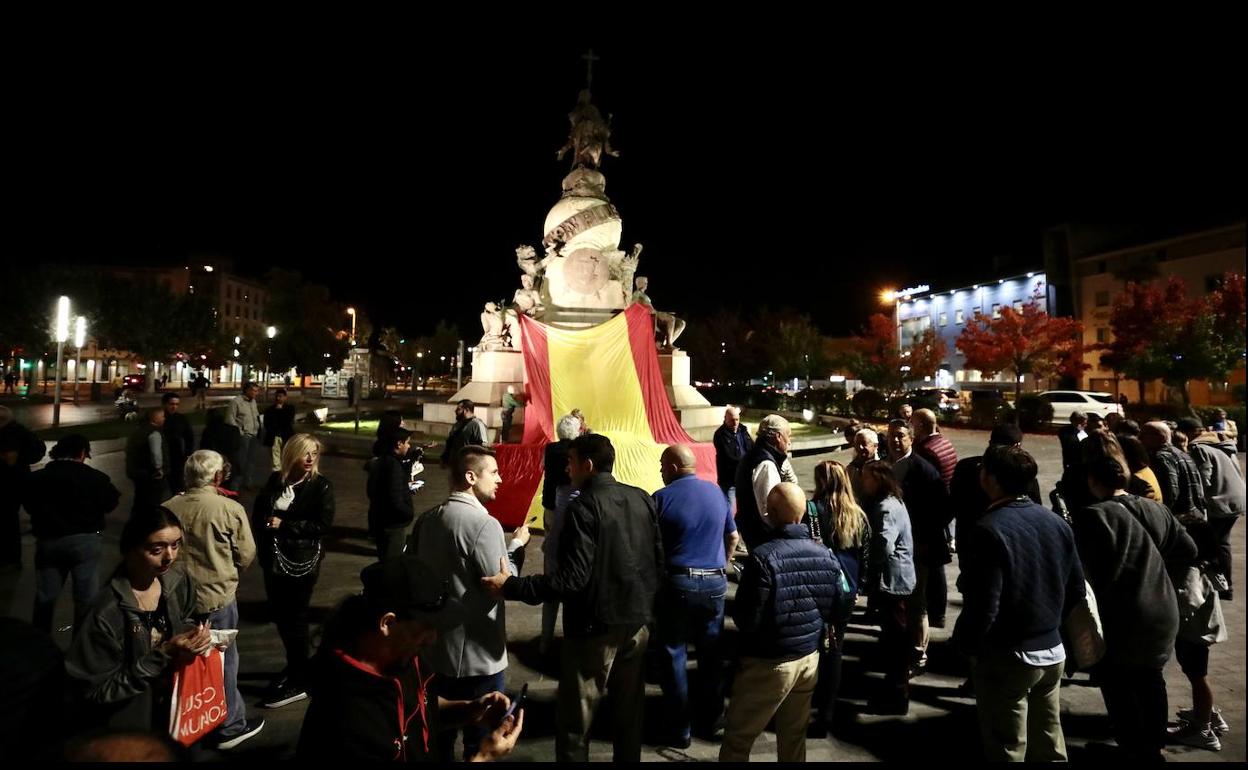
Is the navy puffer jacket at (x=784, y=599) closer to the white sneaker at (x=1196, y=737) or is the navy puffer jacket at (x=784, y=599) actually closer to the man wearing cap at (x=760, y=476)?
the man wearing cap at (x=760, y=476)

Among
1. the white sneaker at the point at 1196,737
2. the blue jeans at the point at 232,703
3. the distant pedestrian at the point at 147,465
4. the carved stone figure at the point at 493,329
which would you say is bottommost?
the white sneaker at the point at 1196,737

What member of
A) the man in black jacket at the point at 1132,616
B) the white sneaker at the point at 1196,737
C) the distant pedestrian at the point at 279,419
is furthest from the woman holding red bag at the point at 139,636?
the distant pedestrian at the point at 279,419

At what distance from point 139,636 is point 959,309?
65.0 metres

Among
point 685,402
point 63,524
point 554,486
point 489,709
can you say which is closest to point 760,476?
point 554,486

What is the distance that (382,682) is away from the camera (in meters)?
1.97

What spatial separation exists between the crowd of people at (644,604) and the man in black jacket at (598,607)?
0.01m

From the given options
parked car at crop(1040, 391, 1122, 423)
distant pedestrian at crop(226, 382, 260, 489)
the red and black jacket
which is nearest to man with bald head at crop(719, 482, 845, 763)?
the red and black jacket

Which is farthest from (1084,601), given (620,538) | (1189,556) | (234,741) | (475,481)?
(234,741)

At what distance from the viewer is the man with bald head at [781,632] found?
3.19m

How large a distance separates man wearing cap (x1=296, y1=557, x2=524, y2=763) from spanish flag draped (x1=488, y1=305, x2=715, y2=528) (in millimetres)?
9466

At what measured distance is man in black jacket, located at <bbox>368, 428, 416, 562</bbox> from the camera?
19.3 feet

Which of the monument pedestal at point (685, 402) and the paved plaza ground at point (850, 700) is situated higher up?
the monument pedestal at point (685, 402)

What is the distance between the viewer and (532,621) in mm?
5832

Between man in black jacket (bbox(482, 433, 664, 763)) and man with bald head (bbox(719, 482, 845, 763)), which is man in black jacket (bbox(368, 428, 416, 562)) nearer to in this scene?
man in black jacket (bbox(482, 433, 664, 763))
